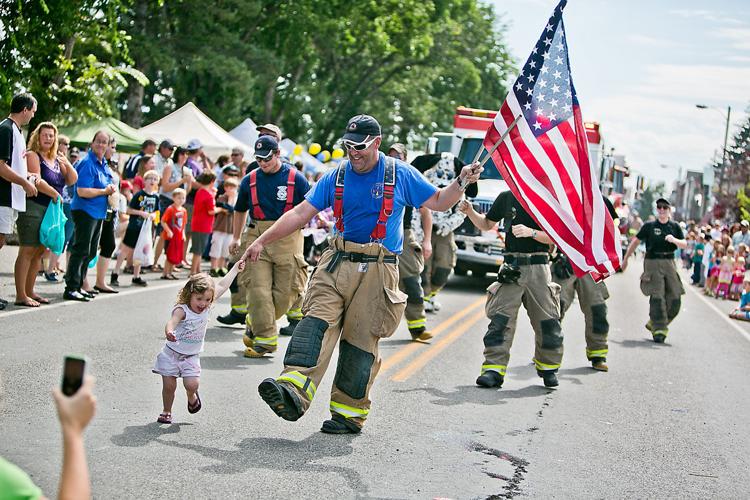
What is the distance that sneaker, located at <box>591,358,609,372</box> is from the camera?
11336 millimetres

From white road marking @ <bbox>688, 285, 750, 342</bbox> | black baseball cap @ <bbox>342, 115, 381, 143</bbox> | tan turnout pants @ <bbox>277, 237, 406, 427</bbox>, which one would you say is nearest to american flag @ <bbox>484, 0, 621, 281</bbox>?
black baseball cap @ <bbox>342, 115, 381, 143</bbox>

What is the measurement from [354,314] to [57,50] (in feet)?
44.7

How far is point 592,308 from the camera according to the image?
36.8ft

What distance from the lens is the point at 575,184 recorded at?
8.38 meters

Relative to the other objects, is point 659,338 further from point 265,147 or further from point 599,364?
point 265,147

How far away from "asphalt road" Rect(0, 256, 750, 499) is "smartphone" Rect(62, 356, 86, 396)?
9.56 ft

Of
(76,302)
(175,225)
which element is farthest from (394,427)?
(175,225)

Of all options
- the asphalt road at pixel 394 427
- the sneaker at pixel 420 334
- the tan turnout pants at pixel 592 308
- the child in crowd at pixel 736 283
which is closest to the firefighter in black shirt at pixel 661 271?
the asphalt road at pixel 394 427

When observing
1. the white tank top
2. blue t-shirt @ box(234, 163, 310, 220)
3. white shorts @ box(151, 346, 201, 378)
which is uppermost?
blue t-shirt @ box(234, 163, 310, 220)

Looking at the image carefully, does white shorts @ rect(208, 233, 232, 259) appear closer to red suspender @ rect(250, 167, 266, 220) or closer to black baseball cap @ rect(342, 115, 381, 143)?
red suspender @ rect(250, 167, 266, 220)

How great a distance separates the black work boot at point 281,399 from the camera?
6504 millimetres

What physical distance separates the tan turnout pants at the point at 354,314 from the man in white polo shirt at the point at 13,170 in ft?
15.8

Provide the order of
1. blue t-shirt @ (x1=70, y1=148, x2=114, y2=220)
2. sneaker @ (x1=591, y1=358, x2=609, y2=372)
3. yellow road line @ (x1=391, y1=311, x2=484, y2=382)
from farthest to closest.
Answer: blue t-shirt @ (x1=70, y1=148, x2=114, y2=220) < sneaker @ (x1=591, y1=358, x2=609, y2=372) < yellow road line @ (x1=391, y1=311, x2=484, y2=382)

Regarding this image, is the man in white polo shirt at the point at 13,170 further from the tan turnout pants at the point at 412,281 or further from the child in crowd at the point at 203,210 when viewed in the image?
the child in crowd at the point at 203,210
